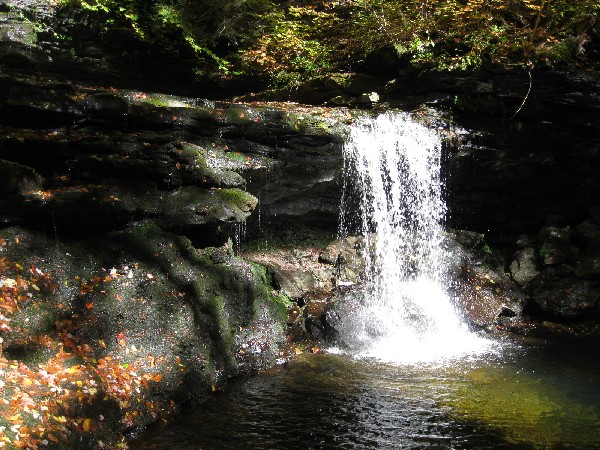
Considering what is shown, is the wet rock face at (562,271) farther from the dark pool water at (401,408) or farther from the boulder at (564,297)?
the dark pool water at (401,408)

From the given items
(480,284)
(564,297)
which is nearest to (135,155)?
(480,284)

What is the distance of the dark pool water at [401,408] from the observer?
468 centimetres

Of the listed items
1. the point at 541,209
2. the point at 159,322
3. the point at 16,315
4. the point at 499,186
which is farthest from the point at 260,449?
the point at 541,209

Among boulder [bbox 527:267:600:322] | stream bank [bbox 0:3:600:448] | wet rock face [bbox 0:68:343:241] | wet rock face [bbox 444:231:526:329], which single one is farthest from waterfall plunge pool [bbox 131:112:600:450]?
wet rock face [bbox 0:68:343:241]

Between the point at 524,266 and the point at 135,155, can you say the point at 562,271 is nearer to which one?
the point at 524,266

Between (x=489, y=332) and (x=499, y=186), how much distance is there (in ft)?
11.6

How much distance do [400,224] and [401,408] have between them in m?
5.19

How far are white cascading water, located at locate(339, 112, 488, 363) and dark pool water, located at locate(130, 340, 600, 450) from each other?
158cm

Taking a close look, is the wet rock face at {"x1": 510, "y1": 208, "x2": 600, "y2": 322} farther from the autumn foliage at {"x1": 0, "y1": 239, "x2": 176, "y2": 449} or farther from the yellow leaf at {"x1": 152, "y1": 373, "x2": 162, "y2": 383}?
the autumn foliage at {"x1": 0, "y1": 239, "x2": 176, "y2": 449}

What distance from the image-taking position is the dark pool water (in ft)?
15.4

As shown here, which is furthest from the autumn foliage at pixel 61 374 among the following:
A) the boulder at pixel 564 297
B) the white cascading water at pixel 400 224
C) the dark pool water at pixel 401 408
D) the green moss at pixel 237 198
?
the boulder at pixel 564 297

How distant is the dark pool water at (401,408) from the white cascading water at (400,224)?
158cm

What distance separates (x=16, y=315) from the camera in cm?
500

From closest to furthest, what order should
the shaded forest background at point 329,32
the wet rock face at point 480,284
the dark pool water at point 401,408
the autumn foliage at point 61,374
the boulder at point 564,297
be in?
the autumn foliage at point 61,374 → the dark pool water at point 401,408 → the boulder at point 564,297 → the wet rock face at point 480,284 → the shaded forest background at point 329,32
